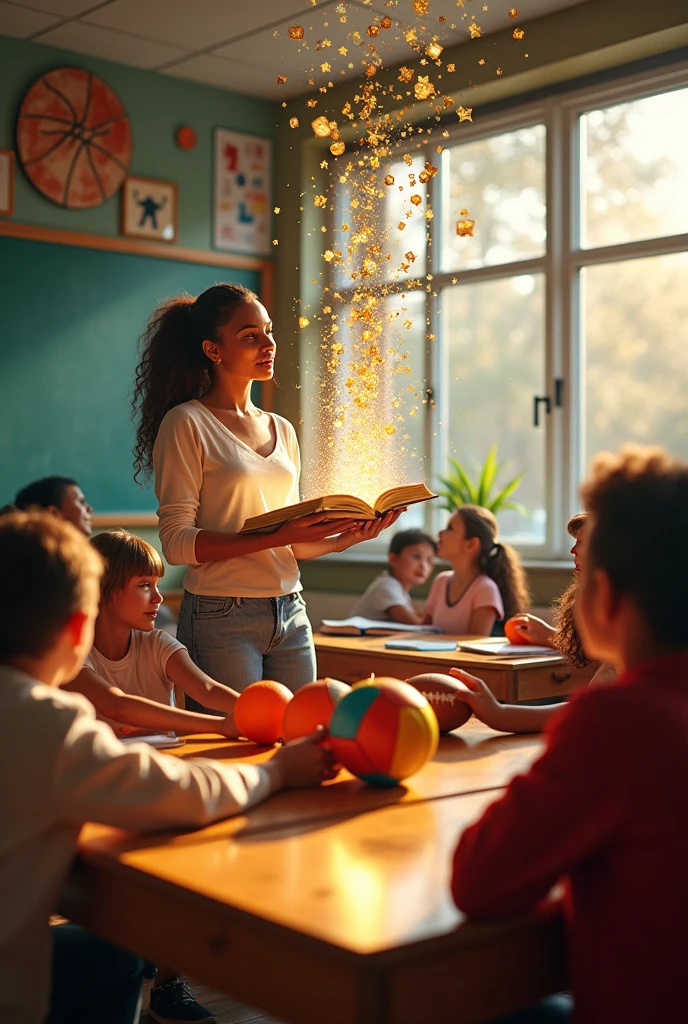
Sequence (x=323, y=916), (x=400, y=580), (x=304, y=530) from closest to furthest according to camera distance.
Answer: (x=323, y=916), (x=304, y=530), (x=400, y=580)

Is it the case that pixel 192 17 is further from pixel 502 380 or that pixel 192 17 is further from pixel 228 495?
pixel 228 495

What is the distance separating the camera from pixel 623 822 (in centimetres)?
108

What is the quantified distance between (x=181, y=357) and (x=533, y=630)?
1546mm

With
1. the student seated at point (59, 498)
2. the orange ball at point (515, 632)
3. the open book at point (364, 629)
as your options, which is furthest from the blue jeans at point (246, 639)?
the student seated at point (59, 498)

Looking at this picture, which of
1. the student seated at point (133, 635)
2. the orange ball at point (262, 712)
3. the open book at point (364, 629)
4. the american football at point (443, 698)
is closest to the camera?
the orange ball at point (262, 712)

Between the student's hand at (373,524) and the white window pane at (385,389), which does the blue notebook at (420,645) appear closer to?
the white window pane at (385,389)

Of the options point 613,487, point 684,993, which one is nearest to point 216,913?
point 684,993

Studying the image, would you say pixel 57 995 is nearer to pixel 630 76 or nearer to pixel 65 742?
pixel 65 742

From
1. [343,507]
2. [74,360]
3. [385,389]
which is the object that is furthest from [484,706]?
[74,360]

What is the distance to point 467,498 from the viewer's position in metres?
5.47

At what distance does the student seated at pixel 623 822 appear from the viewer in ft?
3.50

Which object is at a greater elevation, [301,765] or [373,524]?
[373,524]

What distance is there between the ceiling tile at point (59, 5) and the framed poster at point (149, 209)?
863 millimetres

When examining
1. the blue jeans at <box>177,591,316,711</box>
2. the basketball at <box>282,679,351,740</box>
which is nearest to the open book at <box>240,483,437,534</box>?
the blue jeans at <box>177,591,316,711</box>
